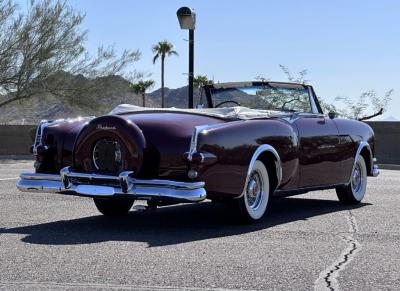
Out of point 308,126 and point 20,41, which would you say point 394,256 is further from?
point 20,41

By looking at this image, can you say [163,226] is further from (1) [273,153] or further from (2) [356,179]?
(2) [356,179]

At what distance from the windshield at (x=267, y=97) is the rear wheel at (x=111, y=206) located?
2.00 m

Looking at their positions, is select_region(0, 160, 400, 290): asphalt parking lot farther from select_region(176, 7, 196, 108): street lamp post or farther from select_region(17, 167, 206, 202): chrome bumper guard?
select_region(176, 7, 196, 108): street lamp post

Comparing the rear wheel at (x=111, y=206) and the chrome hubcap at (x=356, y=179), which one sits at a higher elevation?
the chrome hubcap at (x=356, y=179)

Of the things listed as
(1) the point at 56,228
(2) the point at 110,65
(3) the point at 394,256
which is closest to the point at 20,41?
(2) the point at 110,65

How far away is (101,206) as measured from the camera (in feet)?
26.2

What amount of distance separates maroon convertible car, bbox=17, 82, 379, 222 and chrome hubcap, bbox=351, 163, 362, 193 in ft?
2.29

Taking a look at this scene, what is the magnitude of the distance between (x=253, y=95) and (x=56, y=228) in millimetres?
3363

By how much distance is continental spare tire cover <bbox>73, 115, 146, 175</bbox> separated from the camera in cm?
660

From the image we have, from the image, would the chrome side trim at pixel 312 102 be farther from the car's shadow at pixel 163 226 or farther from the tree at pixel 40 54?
the tree at pixel 40 54

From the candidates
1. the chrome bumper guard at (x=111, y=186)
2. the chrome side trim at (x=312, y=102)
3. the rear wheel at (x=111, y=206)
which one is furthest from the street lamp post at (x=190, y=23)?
the chrome bumper guard at (x=111, y=186)

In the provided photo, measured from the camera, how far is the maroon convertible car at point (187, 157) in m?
6.53

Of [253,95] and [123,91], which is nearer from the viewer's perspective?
[253,95]

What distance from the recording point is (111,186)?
669cm
